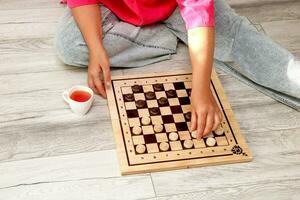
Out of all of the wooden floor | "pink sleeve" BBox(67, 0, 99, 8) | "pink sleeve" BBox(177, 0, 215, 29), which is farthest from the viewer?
"pink sleeve" BBox(67, 0, 99, 8)

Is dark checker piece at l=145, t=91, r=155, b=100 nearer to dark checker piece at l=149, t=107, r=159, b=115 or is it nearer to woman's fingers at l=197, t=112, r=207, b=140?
dark checker piece at l=149, t=107, r=159, b=115

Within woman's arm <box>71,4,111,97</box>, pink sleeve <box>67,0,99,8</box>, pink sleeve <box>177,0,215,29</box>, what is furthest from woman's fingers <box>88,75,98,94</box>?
pink sleeve <box>177,0,215,29</box>

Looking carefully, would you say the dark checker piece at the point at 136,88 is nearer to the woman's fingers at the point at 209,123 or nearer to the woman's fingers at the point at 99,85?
the woman's fingers at the point at 99,85

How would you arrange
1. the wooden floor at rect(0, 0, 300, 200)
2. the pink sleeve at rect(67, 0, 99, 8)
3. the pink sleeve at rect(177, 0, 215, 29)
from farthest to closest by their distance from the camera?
1. the pink sleeve at rect(67, 0, 99, 8)
2. the pink sleeve at rect(177, 0, 215, 29)
3. the wooden floor at rect(0, 0, 300, 200)

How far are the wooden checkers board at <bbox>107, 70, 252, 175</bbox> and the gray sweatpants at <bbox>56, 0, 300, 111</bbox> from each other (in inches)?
3.8

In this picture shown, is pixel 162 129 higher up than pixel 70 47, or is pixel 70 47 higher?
pixel 70 47

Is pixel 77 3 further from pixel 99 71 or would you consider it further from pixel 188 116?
pixel 188 116

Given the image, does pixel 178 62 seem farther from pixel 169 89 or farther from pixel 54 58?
pixel 54 58

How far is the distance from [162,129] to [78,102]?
0.23 meters

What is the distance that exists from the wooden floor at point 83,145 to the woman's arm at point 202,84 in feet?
0.37

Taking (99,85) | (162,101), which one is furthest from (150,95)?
(99,85)

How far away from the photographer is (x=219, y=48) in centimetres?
143

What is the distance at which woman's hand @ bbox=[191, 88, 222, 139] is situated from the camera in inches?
46.8

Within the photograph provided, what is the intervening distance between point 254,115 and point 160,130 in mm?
294
